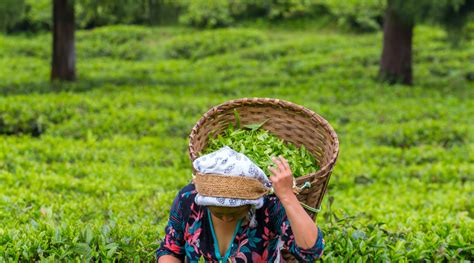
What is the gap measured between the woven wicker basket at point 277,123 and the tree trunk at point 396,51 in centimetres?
834

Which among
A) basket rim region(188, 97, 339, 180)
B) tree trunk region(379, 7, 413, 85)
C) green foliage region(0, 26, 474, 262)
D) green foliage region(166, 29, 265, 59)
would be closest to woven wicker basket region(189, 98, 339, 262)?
basket rim region(188, 97, 339, 180)

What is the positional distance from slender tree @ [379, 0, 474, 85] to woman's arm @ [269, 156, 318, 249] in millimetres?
7600

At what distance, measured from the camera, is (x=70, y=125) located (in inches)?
311

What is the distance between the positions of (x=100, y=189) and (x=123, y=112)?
9.71 feet

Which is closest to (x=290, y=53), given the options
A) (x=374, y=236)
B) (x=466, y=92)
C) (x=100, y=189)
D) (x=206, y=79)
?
(x=206, y=79)

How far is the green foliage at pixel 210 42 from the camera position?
14.9m

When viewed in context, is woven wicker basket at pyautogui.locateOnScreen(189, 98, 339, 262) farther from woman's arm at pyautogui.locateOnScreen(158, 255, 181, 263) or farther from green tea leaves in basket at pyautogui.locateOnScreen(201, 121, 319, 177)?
woman's arm at pyautogui.locateOnScreen(158, 255, 181, 263)

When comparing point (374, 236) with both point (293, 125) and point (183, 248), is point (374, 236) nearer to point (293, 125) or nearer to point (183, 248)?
point (293, 125)

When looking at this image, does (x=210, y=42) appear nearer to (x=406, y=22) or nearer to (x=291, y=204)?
(x=406, y=22)

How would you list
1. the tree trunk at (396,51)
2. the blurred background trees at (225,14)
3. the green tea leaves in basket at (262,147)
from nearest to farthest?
the green tea leaves in basket at (262,147) → the tree trunk at (396,51) → the blurred background trees at (225,14)

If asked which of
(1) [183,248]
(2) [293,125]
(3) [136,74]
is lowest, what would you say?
(3) [136,74]

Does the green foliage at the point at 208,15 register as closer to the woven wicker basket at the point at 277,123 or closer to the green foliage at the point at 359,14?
the green foliage at the point at 359,14

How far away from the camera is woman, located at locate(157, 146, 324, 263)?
8.30ft

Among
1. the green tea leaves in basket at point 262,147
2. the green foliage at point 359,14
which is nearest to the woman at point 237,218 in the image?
the green tea leaves in basket at point 262,147
